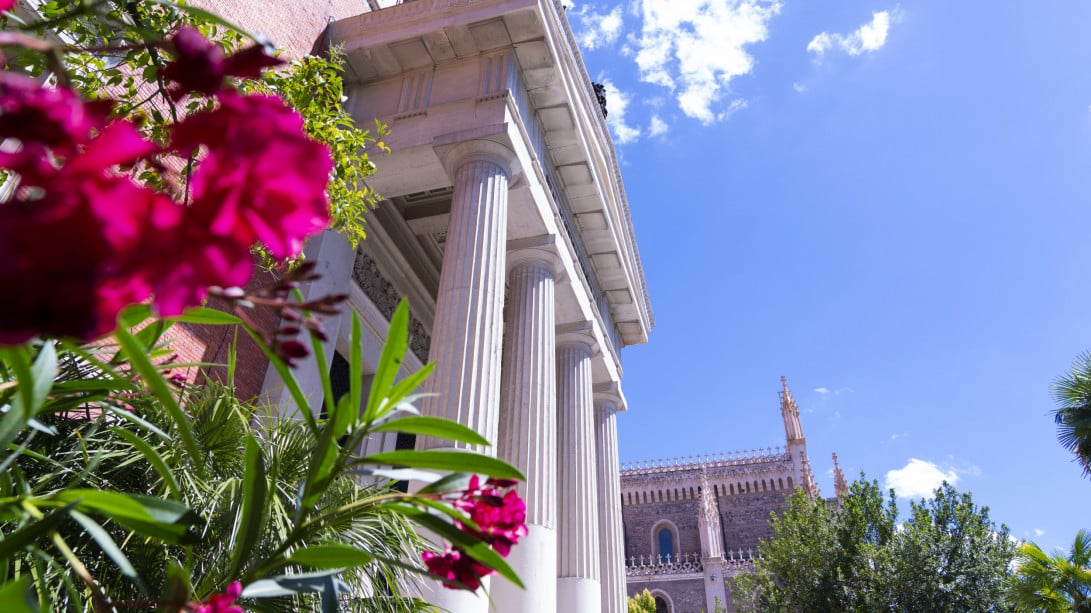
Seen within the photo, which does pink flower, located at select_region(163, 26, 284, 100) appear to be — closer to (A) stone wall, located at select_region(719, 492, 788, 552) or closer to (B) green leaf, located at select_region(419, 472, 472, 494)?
(B) green leaf, located at select_region(419, 472, 472, 494)

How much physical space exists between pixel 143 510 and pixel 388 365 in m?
0.50

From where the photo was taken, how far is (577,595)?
9.17 meters

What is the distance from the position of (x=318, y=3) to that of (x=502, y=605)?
8209 mm

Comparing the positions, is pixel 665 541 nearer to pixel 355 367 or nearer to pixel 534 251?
pixel 534 251

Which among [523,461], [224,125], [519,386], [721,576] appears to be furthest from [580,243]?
[721,576]

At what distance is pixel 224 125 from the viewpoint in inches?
30.2

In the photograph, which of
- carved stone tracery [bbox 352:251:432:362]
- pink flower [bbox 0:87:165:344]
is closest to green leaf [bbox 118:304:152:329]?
pink flower [bbox 0:87:165:344]

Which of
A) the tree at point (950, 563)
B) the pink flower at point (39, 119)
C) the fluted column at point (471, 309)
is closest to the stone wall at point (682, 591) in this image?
the tree at point (950, 563)

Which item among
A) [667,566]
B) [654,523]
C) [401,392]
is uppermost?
[654,523]

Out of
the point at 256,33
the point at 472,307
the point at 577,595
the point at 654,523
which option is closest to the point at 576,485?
the point at 577,595

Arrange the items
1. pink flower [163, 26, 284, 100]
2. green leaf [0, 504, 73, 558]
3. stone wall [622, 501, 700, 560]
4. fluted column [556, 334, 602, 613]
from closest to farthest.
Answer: pink flower [163, 26, 284, 100]
green leaf [0, 504, 73, 558]
fluted column [556, 334, 602, 613]
stone wall [622, 501, 700, 560]

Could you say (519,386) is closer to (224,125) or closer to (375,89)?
(375,89)

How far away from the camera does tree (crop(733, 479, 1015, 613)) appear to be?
13.7 meters

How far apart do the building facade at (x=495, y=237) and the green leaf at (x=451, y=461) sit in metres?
4.49
